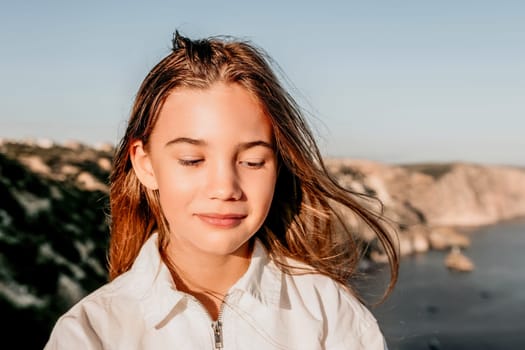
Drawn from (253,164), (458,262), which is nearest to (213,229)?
(253,164)

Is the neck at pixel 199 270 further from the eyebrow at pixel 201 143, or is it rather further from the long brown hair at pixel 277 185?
the eyebrow at pixel 201 143

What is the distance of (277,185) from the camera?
1.33 m

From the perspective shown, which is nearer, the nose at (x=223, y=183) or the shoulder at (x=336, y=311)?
the nose at (x=223, y=183)

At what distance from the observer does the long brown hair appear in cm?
113

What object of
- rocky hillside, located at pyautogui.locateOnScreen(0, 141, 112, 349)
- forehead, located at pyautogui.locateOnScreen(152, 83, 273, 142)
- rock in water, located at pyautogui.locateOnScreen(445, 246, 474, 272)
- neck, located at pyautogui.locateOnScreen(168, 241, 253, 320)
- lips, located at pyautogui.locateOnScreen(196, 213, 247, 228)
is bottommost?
rock in water, located at pyautogui.locateOnScreen(445, 246, 474, 272)

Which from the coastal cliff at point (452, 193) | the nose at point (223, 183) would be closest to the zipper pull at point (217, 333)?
the nose at point (223, 183)

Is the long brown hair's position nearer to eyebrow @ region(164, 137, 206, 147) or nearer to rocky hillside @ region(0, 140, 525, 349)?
eyebrow @ region(164, 137, 206, 147)

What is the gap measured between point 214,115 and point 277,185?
0.32 meters

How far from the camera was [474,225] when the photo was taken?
18922 millimetres

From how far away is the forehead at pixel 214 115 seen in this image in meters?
1.04

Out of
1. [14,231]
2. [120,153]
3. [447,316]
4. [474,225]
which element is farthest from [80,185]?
[474,225]

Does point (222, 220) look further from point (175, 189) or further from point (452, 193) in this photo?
point (452, 193)

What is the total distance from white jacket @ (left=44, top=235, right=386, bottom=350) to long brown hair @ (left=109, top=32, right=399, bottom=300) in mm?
72

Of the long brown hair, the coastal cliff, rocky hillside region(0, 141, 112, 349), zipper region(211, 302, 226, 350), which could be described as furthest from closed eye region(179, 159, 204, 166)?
the coastal cliff
